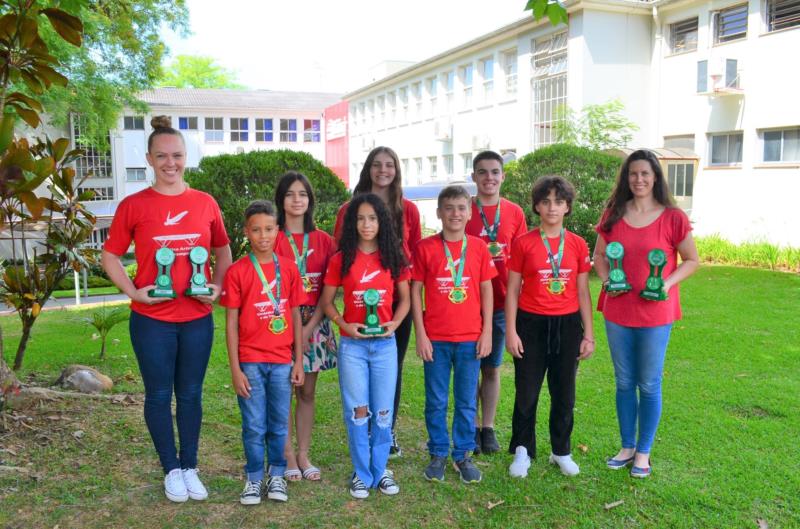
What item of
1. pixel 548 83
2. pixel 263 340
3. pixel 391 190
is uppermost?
pixel 548 83

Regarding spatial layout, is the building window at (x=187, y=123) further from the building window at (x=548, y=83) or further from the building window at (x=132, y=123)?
the building window at (x=548, y=83)

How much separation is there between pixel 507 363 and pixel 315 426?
255 cm

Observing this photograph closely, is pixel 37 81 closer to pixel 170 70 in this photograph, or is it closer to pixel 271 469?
pixel 271 469

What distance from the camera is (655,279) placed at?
3627mm

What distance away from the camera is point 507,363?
675cm

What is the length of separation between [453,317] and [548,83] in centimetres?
1755

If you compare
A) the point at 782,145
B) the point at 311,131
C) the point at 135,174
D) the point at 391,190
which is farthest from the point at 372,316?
the point at 311,131

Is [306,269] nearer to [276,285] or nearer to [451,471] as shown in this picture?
[276,285]

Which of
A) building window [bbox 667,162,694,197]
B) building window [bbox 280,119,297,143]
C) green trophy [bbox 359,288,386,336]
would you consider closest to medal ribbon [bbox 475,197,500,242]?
green trophy [bbox 359,288,386,336]

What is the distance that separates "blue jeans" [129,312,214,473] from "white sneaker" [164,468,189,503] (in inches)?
1.5

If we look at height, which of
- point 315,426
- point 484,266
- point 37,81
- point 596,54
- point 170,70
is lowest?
point 315,426

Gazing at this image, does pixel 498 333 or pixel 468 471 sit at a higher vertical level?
pixel 498 333

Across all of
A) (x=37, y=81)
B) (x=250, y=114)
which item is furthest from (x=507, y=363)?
(x=250, y=114)

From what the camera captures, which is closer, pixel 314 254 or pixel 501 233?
pixel 314 254
